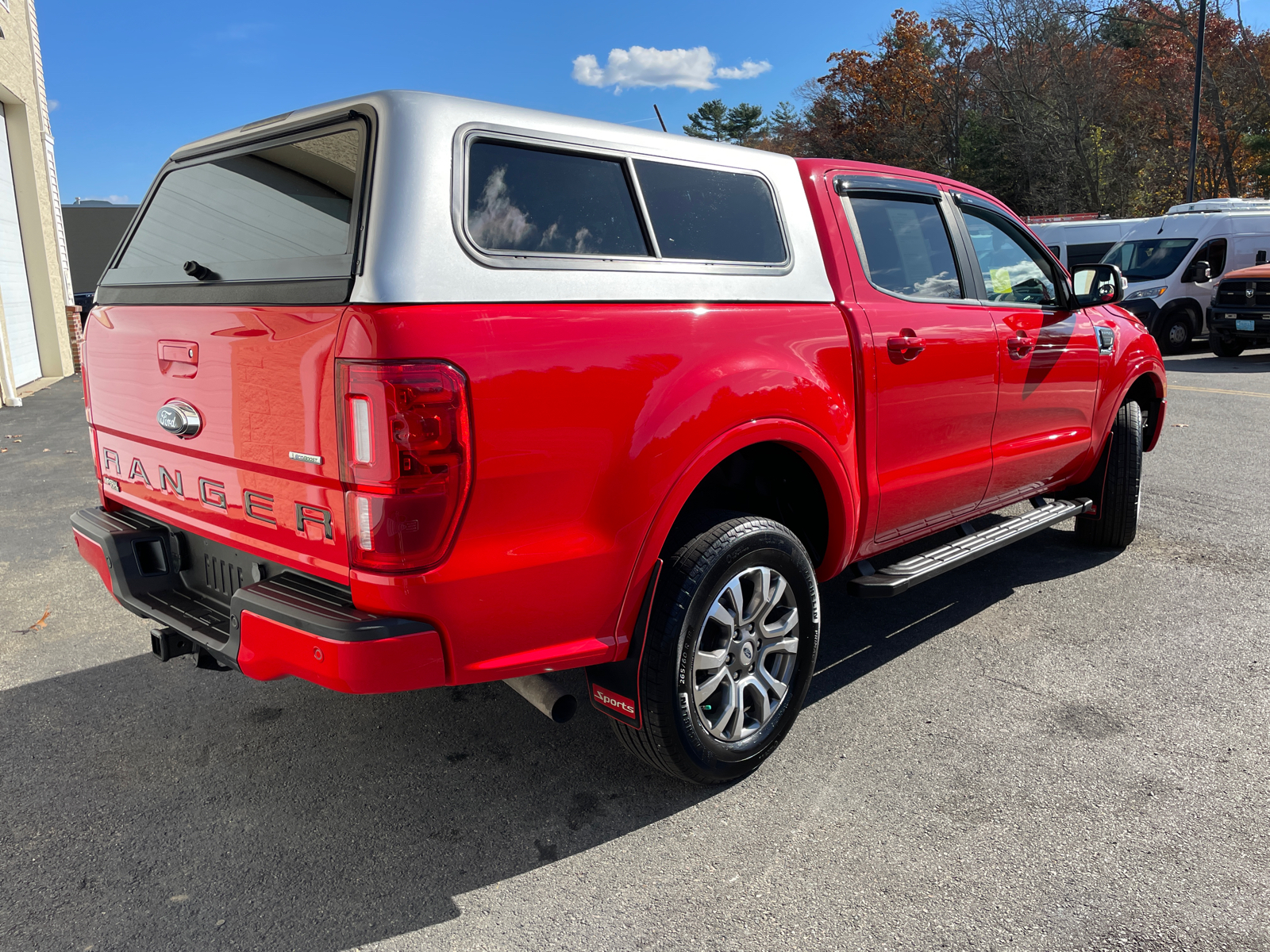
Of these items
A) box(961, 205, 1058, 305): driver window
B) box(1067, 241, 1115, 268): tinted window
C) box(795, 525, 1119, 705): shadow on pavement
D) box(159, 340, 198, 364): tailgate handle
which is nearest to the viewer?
box(159, 340, 198, 364): tailgate handle

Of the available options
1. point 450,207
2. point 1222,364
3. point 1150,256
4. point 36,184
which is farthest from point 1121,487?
point 36,184

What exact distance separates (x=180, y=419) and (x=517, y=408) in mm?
1097

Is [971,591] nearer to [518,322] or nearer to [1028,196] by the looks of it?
[518,322]

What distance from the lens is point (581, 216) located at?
258 cm

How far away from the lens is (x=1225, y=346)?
15.6m

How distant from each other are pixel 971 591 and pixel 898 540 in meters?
1.28

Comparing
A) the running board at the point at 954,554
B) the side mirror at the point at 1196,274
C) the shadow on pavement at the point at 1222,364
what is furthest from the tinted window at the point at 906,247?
the side mirror at the point at 1196,274

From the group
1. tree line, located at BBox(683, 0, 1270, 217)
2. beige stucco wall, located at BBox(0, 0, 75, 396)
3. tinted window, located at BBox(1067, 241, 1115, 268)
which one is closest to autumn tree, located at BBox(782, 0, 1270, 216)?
tree line, located at BBox(683, 0, 1270, 217)

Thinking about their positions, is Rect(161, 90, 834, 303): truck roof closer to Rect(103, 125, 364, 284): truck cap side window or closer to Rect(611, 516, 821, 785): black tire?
Rect(103, 125, 364, 284): truck cap side window

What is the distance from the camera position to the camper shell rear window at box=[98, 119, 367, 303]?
7.66 feet

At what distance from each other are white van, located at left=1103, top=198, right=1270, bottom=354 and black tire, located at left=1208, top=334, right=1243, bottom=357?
2.93 ft

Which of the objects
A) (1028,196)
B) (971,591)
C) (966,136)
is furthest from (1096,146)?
(971,591)

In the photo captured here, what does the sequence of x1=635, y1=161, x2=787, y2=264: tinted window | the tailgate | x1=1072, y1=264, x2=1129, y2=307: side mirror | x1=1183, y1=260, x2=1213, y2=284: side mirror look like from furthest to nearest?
x1=1183, y1=260, x2=1213, y2=284: side mirror < x1=1072, y1=264, x2=1129, y2=307: side mirror < x1=635, y1=161, x2=787, y2=264: tinted window < the tailgate

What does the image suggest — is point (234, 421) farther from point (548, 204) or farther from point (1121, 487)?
point (1121, 487)
